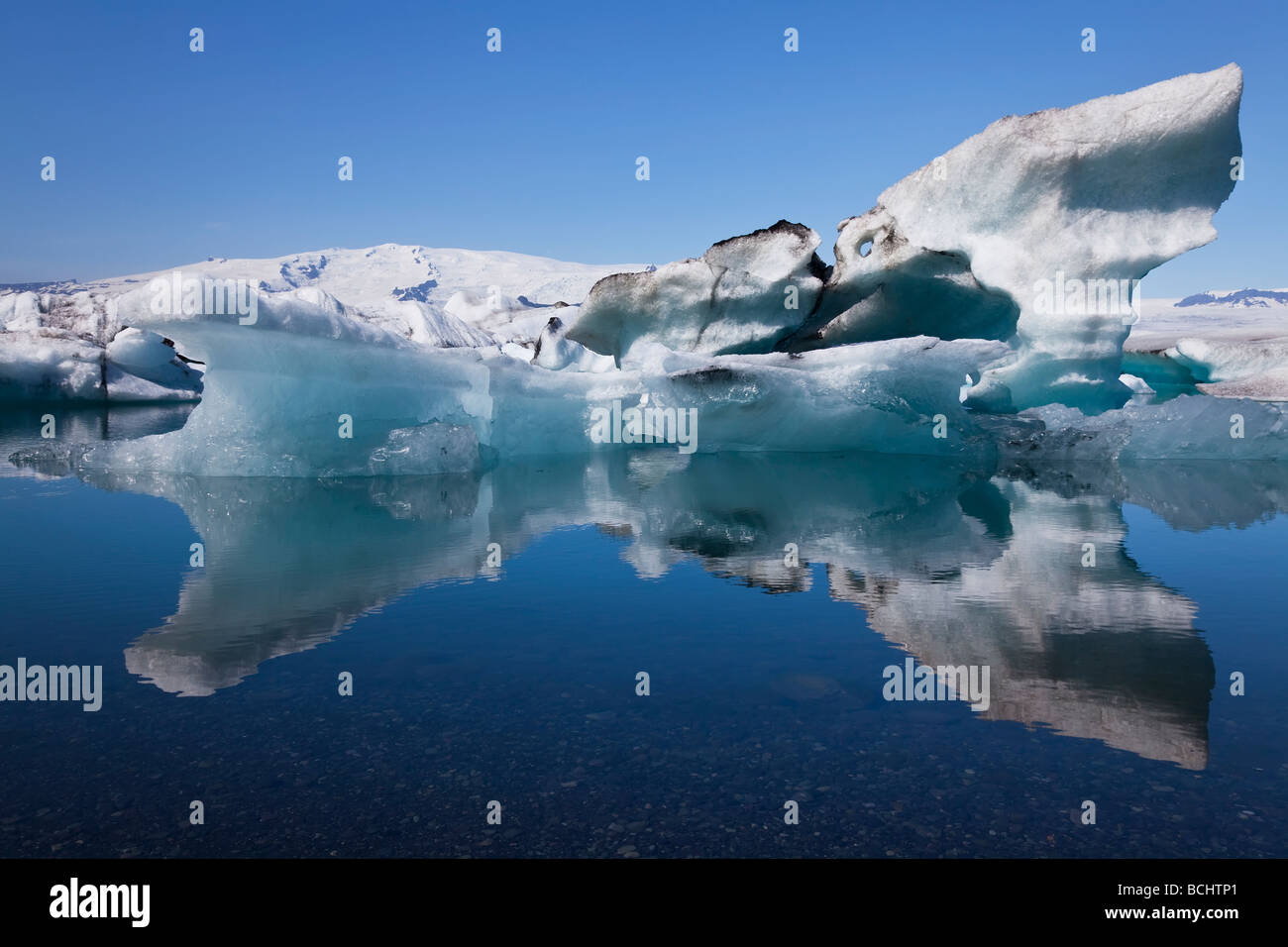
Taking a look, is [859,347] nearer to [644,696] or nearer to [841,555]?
[841,555]

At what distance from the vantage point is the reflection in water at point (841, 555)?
2.89 metres

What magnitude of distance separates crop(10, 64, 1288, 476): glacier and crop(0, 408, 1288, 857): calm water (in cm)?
291

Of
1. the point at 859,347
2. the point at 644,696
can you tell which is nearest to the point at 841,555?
the point at 644,696

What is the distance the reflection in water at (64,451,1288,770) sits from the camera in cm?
289

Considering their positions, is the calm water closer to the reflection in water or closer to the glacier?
the reflection in water

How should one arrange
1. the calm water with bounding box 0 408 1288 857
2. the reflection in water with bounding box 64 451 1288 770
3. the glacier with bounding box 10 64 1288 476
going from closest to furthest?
the calm water with bounding box 0 408 1288 857 < the reflection in water with bounding box 64 451 1288 770 < the glacier with bounding box 10 64 1288 476

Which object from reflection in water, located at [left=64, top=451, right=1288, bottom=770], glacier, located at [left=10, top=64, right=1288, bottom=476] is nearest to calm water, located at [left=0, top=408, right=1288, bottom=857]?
reflection in water, located at [left=64, top=451, right=1288, bottom=770]

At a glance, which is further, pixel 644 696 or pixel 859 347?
pixel 859 347

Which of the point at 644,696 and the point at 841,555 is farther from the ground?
the point at 841,555

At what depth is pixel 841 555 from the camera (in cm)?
493

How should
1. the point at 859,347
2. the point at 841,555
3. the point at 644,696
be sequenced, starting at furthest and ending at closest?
1. the point at 859,347
2. the point at 841,555
3. the point at 644,696

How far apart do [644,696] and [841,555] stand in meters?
2.45
